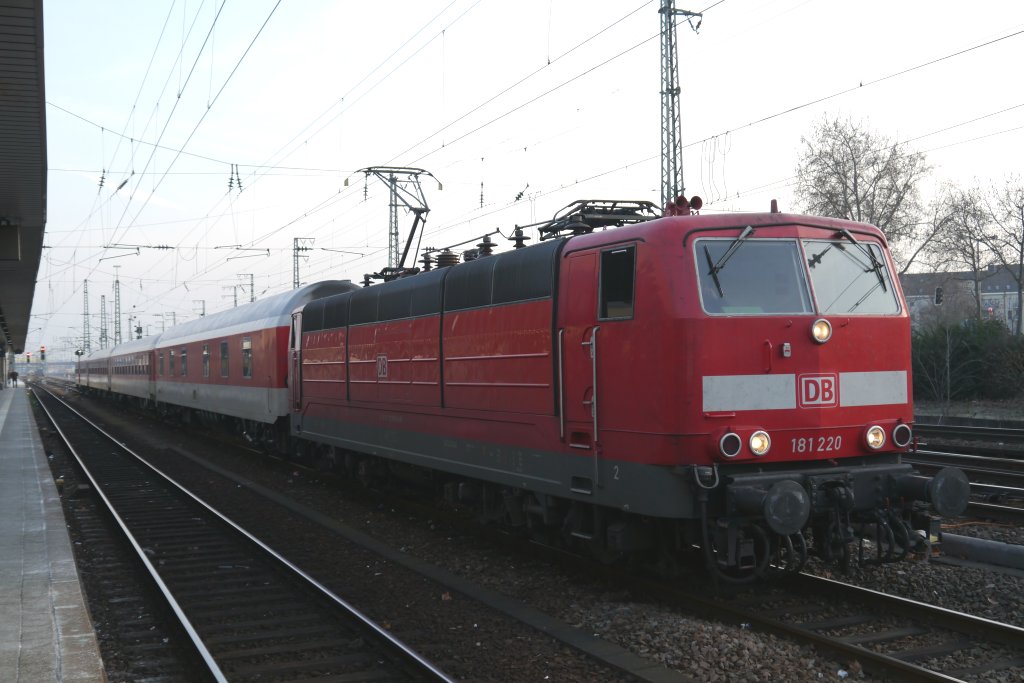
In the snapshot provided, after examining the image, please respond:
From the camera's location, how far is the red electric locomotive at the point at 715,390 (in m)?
6.97

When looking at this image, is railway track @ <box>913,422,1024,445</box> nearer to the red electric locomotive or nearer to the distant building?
the red electric locomotive

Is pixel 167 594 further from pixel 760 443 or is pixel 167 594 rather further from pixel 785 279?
pixel 785 279

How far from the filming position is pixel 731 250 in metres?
7.38

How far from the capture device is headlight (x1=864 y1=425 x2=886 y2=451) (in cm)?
746

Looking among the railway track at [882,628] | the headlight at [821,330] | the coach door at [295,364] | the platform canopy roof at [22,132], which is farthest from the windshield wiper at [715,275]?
the coach door at [295,364]

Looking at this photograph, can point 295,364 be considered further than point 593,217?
Yes

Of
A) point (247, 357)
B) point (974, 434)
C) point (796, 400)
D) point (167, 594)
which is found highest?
point (247, 357)

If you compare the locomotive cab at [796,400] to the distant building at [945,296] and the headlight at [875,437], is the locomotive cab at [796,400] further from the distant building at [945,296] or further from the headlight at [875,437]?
the distant building at [945,296]

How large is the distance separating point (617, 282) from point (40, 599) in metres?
5.96

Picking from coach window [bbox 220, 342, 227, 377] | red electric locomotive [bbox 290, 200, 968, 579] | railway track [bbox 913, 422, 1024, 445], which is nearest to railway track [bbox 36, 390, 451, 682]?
red electric locomotive [bbox 290, 200, 968, 579]

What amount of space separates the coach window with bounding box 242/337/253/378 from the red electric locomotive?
13394 mm

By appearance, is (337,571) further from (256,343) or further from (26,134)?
(256,343)

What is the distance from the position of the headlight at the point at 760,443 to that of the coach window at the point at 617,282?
1.43 metres

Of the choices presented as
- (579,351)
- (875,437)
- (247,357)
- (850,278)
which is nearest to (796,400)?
(875,437)
